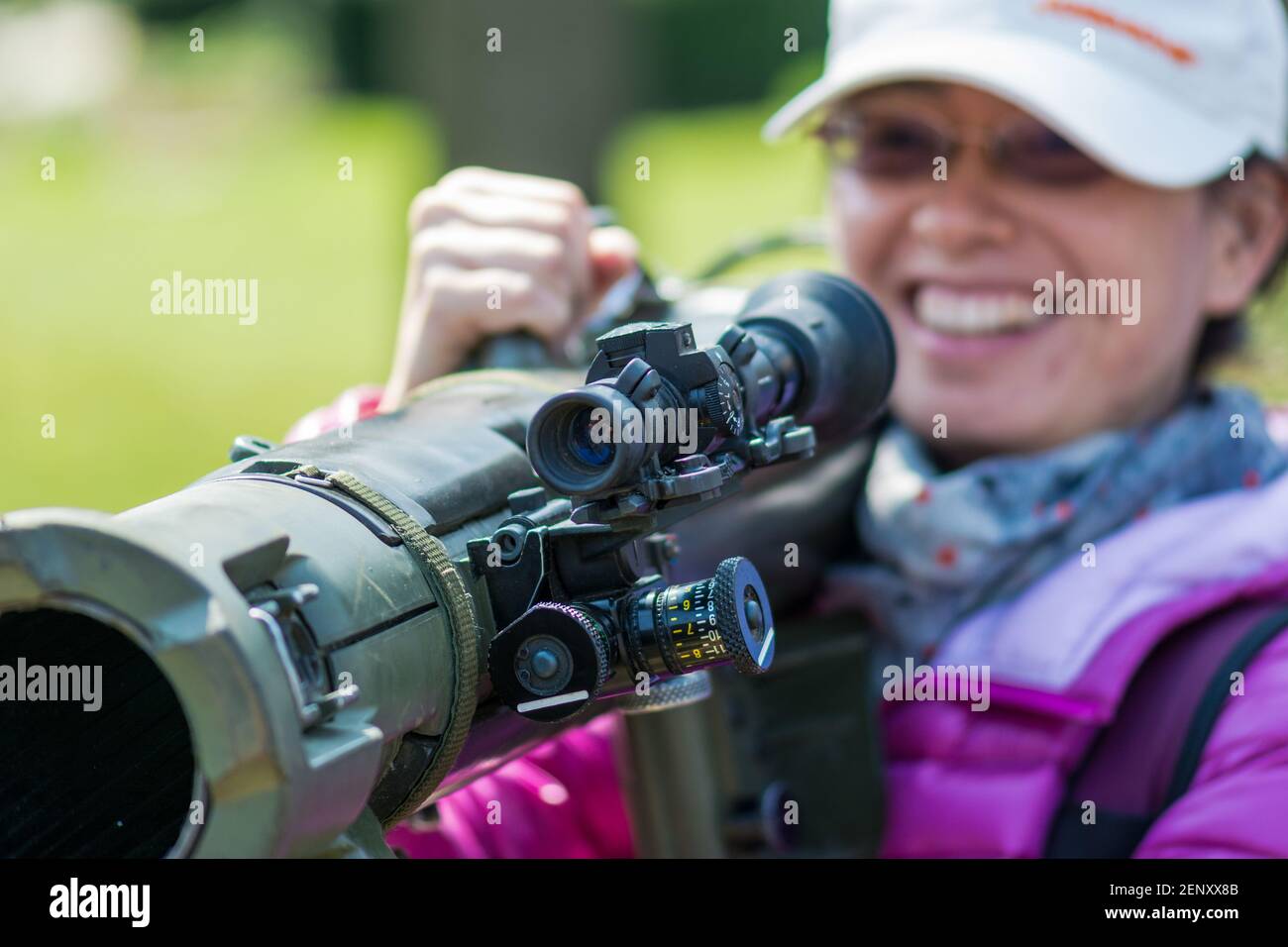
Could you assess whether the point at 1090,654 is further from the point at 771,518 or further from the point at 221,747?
the point at 221,747

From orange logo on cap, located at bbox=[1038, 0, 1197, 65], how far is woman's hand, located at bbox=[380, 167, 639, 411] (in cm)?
58

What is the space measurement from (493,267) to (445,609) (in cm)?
80

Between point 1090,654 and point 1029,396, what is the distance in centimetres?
38

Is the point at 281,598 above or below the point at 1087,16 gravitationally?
below

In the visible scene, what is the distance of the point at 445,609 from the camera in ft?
3.63

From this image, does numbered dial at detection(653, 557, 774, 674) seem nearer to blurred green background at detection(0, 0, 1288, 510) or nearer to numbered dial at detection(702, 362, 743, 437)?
numbered dial at detection(702, 362, 743, 437)

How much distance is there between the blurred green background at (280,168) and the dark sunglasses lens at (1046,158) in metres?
0.89

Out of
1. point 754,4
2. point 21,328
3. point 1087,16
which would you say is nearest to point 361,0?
point 754,4

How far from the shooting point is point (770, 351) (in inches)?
53.1

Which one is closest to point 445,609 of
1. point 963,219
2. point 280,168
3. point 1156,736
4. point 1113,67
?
point 1156,736

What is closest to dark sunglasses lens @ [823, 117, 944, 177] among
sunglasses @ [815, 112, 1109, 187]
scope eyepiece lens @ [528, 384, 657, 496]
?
sunglasses @ [815, 112, 1109, 187]

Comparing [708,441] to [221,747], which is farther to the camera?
[708,441]

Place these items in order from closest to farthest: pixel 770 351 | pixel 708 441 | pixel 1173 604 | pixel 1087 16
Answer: pixel 708 441, pixel 770 351, pixel 1173 604, pixel 1087 16

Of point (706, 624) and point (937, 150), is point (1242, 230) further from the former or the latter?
point (706, 624)
